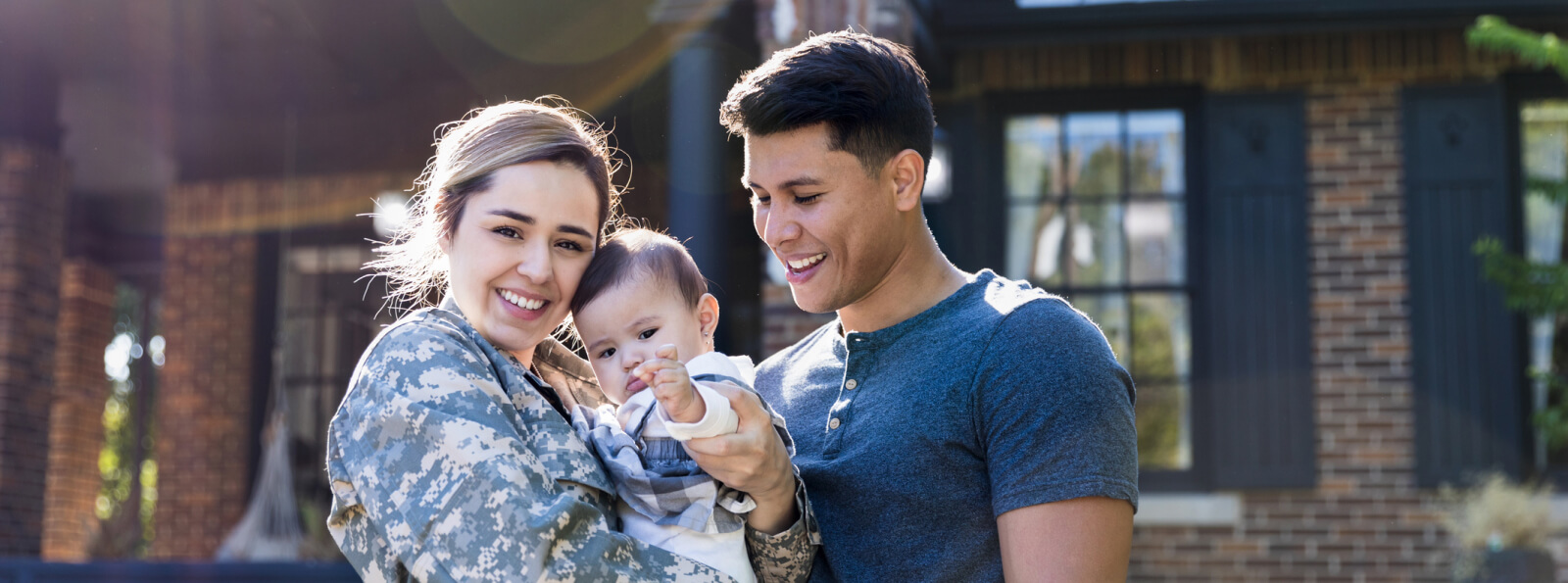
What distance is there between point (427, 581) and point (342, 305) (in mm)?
7222

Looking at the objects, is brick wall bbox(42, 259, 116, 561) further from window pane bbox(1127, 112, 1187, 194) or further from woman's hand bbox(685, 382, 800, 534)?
woman's hand bbox(685, 382, 800, 534)

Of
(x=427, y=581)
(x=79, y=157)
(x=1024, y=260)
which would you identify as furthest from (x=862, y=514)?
(x=79, y=157)

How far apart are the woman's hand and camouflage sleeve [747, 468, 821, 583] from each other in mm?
79

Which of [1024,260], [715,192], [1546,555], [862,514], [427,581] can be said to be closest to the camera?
[427,581]

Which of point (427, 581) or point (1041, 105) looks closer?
point (427, 581)

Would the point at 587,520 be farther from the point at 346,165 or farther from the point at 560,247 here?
the point at 346,165

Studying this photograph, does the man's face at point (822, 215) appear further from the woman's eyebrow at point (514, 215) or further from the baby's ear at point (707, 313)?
the woman's eyebrow at point (514, 215)

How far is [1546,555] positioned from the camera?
18.6 feet

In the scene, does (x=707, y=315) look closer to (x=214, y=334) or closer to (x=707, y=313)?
(x=707, y=313)

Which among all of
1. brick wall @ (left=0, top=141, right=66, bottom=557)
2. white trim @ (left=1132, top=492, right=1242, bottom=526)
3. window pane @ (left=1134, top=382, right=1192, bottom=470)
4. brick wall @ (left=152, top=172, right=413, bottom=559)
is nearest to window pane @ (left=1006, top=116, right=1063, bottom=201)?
window pane @ (left=1134, top=382, right=1192, bottom=470)

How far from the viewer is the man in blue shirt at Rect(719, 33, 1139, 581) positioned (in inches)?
68.3

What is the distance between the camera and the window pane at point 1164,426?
21.1 ft

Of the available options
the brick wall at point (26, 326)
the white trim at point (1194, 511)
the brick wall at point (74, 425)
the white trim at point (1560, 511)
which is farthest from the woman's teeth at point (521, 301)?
the brick wall at point (74, 425)

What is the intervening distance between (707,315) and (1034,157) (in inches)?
185
